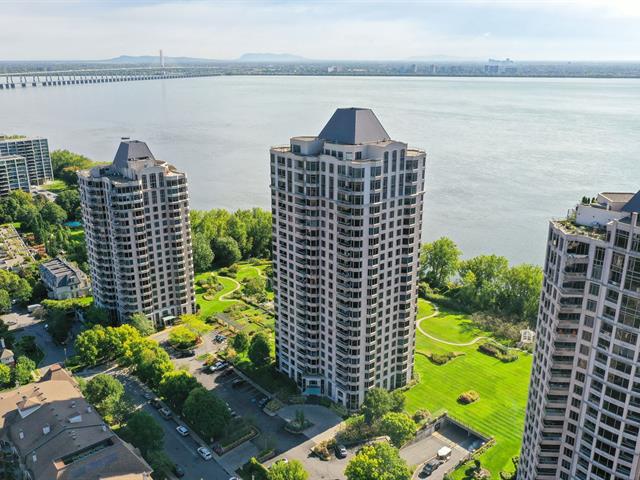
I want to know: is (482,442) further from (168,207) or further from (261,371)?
(168,207)

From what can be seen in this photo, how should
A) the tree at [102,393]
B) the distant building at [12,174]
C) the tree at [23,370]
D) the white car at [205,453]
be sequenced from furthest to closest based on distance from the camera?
the distant building at [12,174] < the tree at [23,370] < the tree at [102,393] < the white car at [205,453]

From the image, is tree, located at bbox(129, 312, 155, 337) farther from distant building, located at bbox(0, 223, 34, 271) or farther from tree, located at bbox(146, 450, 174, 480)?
distant building, located at bbox(0, 223, 34, 271)

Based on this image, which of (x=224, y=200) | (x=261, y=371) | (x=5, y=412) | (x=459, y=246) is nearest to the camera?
(x=5, y=412)

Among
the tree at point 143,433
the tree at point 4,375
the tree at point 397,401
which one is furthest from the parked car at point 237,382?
the tree at point 4,375

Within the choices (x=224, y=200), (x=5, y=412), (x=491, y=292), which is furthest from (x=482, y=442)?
(x=224, y=200)

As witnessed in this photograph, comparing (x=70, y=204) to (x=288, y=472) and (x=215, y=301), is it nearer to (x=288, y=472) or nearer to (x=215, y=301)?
(x=215, y=301)

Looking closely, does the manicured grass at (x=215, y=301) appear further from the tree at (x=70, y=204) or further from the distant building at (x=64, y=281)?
the tree at (x=70, y=204)
